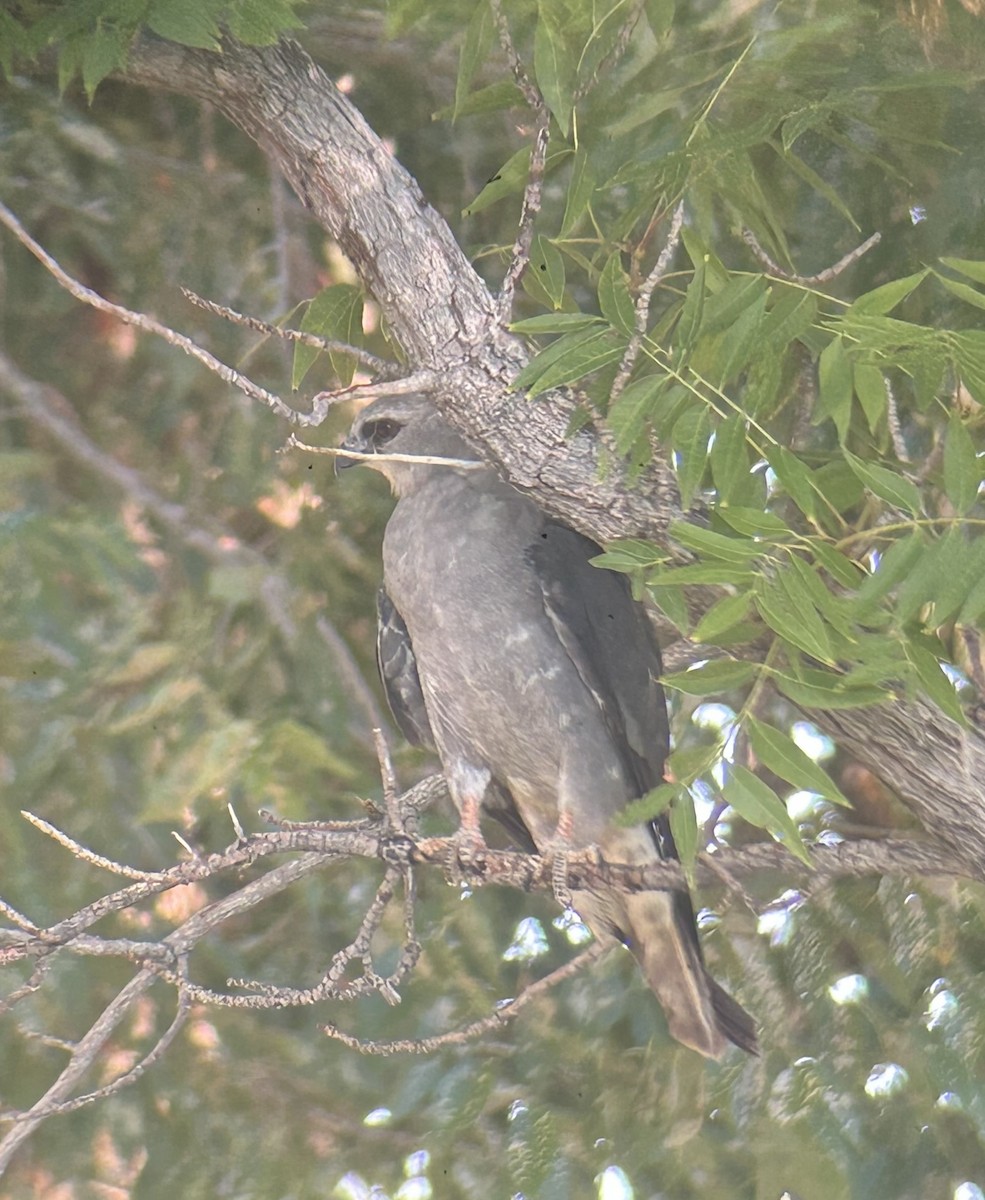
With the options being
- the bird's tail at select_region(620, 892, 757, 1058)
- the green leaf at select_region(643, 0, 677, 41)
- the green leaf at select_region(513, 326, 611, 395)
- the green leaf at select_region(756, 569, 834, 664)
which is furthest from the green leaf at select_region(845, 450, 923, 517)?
the bird's tail at select_region(620, 892, 757, 1058)

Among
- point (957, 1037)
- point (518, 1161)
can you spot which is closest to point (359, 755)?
point (518, 1161)

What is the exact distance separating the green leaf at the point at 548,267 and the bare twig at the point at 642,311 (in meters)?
0.26

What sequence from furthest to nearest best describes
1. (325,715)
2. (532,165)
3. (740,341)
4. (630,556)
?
(325,715), (532,165), (630,556), (740,341)

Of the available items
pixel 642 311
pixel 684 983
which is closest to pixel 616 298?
pixel 642 311

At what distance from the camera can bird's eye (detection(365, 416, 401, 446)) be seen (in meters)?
2.31

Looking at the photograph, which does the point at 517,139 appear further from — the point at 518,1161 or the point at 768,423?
the point at 518,1161

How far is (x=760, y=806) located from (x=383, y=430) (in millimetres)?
1116

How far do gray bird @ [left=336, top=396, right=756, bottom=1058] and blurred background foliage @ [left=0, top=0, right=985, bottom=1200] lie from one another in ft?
0.54

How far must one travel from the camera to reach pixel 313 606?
7.84 feet

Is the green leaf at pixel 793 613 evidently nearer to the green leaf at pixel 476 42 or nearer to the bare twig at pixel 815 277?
the bare twig at pixel 815 277

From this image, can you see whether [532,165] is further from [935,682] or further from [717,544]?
[935,682]

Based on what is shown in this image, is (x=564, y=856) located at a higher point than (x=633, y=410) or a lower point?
lower

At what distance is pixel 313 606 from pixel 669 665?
0.67 metres

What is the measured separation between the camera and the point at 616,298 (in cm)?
150
